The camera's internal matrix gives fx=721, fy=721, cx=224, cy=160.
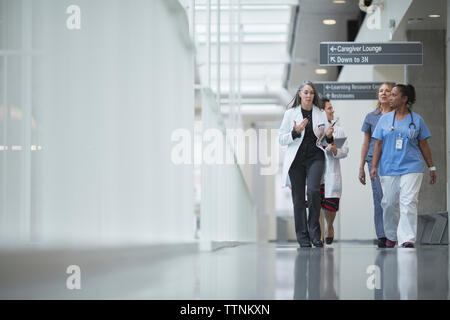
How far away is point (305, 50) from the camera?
19406 millimetres

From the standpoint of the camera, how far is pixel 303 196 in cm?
708

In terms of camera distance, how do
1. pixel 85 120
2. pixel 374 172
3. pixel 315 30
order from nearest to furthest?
pixel 85 120 → pixel 374 172 → pixel 315 30

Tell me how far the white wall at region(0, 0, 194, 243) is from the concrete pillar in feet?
28.8

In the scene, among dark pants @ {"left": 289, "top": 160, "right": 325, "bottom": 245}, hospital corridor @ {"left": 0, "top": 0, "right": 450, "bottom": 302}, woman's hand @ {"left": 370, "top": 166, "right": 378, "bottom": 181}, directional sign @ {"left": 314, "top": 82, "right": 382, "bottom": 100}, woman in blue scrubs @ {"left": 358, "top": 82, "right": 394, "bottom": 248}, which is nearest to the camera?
hospital corridor @ {"left": 0, "top": 0, "right": 450, "bottom": 302}

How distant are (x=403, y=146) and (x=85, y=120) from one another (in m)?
5.04

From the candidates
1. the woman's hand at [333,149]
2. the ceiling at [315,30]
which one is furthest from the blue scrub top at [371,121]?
the ceiling at [315,30]

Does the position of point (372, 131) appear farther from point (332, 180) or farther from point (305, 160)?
point (305, 160)

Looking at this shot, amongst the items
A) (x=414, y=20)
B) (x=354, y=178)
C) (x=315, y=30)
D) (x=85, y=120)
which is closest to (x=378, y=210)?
(x=414, y=20)

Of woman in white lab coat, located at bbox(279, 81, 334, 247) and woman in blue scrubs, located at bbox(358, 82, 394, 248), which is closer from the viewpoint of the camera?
woman in white lab coat, located at bbox(279, 81, 334, 247)

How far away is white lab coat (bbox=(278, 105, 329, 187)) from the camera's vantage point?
283 inches

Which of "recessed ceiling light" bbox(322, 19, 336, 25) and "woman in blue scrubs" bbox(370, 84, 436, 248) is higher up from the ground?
"recessed ceiling light" bbox(322, 19, 336, 25)

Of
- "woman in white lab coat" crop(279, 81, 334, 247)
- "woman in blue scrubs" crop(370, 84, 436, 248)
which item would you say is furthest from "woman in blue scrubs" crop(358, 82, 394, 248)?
"woman in white lab coat" crop(279, 81, 334, 247)

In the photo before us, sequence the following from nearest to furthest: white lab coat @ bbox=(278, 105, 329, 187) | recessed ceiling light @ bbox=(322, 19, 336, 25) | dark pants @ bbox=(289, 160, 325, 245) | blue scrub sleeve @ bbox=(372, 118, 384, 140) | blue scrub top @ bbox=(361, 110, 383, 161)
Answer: dark pants @ bbox=(289, 160, 325, 245) → white lab coat @ bbox=(278, 105, 329, 187) → blue scrub sleeve @ bbox=(372, 118, 384, 140) → blue scrub top @ bbox=(361, 110, 383, 161) → recessed ceiling light @ bbox=(322, 19, 336, 25)

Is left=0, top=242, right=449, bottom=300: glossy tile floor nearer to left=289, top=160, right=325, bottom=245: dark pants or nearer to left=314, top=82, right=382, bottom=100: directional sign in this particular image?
left=289, top=160, right=325, bottom=245: dark pants
